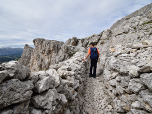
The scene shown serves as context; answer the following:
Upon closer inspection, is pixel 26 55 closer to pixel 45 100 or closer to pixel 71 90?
pixel 71 90

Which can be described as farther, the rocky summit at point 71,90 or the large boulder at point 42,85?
the large boulder at point 42,85

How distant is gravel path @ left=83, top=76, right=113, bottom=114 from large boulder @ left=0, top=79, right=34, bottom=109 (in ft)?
16.7

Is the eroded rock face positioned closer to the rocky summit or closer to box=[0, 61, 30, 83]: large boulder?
the rocky summit

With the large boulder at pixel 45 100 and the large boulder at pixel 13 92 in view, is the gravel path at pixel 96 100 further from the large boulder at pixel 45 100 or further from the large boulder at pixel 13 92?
the large boulder at pixel 13 92

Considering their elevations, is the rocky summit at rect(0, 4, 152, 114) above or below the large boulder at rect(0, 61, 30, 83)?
below

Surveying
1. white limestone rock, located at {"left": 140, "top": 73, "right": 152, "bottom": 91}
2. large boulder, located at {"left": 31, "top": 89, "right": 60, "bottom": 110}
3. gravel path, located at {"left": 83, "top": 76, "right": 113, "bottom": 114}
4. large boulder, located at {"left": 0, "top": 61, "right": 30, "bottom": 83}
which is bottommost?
gravel path, located at {"left": 83, "top": 76, "right": 113, "bottom": 114}

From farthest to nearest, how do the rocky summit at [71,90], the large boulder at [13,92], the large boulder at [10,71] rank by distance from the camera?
the rocky summit at [71,90] → the large boulder at [10,71] → the large boulder at [13,92]

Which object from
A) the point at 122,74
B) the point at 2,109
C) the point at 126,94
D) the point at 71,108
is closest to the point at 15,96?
the point at 2,109

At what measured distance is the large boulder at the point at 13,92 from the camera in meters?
1.99

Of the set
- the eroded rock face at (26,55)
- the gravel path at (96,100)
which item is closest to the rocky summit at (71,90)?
the gravel path at (96,100)

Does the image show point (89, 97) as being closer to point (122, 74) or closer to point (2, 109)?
point (122, 74)

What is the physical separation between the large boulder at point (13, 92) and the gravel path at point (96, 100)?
201 inches

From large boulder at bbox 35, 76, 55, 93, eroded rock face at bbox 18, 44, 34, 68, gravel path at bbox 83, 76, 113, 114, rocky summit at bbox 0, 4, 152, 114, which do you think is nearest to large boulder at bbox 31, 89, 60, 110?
rocky summit at bbox 0, 4, 152, 114

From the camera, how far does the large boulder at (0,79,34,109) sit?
1.99m
